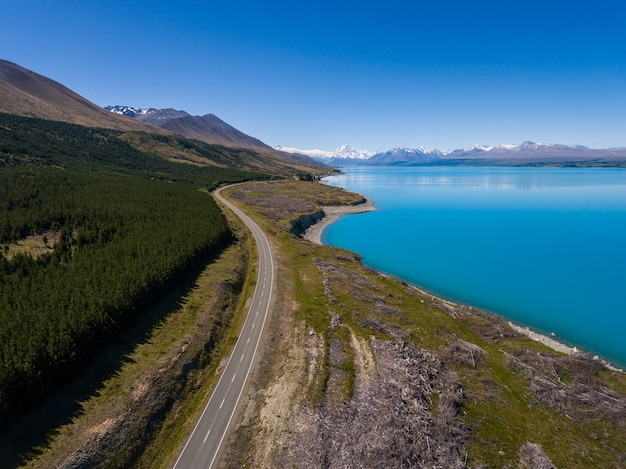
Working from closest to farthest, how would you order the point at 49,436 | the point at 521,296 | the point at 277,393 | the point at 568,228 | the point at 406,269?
the point at 49,436 < the point at 277,393 < the point at 521,296 < the point at 406,269 < the point at 568,228

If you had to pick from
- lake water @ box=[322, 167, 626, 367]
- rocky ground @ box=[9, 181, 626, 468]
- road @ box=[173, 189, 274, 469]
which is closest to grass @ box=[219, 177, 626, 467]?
rocky ground @ box=[9, 181, 626, 468]

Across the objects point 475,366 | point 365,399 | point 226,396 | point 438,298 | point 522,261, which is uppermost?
point 522,261

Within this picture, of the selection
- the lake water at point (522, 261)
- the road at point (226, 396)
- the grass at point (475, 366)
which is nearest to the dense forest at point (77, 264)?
the road at point (226, 396)

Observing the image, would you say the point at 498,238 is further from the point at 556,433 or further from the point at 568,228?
the point at 556,433

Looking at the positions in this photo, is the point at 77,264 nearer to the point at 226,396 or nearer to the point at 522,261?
the point at 226,396

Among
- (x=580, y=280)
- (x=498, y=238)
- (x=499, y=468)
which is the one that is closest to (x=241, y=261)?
(x=499, y=468)

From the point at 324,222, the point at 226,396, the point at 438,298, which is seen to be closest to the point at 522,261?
the point at 438,298
